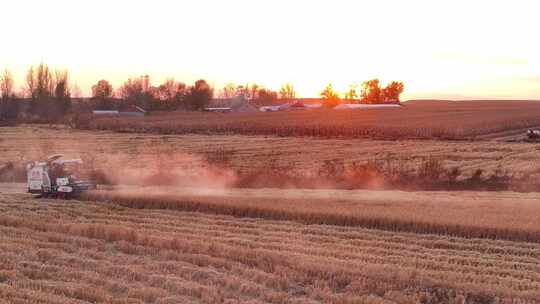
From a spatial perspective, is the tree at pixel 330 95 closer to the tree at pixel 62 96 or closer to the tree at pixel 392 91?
the tree at pixel 392 91

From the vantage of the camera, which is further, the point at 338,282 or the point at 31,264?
the point at 31,264

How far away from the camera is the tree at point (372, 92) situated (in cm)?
14962

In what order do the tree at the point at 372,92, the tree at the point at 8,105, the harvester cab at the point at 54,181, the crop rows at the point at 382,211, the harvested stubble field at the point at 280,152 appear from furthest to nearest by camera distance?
the tree at the point at 372,92, the tree at the point at 8,105, the harvested stubble field at the point at 280,152, the harvester cab at the point at 54,181, the crop rows at the point at 382,211

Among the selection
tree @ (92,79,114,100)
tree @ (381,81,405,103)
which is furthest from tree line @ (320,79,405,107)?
tree @ (92,79,114,100)

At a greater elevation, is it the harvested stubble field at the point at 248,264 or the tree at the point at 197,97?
the tree at the point at 197,97

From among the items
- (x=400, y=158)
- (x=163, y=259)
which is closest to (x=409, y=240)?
(x=163, y=259)

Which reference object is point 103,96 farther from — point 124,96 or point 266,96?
point 266,96

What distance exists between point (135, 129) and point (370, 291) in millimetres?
60821

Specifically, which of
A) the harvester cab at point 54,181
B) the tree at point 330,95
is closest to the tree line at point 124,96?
the tree at point 330,95

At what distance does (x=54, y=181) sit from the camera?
2225 cm

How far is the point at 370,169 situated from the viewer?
1086 inches

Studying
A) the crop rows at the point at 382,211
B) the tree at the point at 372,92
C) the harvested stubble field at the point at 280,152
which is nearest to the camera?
the crop rows at the point at 382,211

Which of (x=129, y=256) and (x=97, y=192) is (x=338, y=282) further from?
(x=97, y=192)

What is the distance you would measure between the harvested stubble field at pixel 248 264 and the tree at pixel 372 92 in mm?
135334
